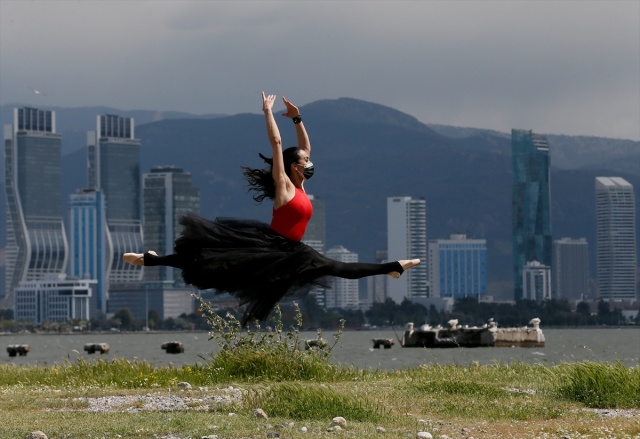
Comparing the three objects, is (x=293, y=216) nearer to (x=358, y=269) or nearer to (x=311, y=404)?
(x=358, y=269)

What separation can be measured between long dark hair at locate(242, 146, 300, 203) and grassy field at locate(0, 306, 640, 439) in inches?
120

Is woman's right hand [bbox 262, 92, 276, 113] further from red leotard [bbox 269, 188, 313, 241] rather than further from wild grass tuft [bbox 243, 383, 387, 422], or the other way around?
wild grass tuft [bbox 243, 383, 387, 422]

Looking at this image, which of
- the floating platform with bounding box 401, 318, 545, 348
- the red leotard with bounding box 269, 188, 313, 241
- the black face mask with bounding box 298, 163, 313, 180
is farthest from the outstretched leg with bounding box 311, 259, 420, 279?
the floating platform with bounding box 401, 318, 545, 348

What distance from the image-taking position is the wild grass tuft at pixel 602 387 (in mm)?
21672

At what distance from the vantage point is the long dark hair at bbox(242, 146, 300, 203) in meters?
18.1

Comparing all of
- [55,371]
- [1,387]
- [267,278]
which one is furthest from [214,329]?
[267,278]

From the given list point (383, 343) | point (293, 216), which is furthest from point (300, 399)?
point (383, 343)

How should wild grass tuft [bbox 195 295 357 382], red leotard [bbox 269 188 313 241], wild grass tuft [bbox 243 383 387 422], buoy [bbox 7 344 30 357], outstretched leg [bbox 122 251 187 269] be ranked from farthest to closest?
buoy [bbox 7 344 30 357], wild grass tuft [bbox 195 295 357 382], wild grass tuft [bbox 243 383 387 422], outstretched leg [bbox 122 251 187 269], red leotard [bbox 269 188 313 241]

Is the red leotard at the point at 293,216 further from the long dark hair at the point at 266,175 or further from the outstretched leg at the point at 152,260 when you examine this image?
the outstretched leg at the point at 152,260

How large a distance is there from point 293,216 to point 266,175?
2.95 ft

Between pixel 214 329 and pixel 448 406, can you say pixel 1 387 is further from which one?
pixel 448 406

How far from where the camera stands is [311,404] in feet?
62.8

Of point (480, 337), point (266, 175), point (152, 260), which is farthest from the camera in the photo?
point (480, 337)

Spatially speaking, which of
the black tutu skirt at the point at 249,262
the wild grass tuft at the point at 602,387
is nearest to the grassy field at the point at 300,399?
the wild grass tuft at the point at 602,387
